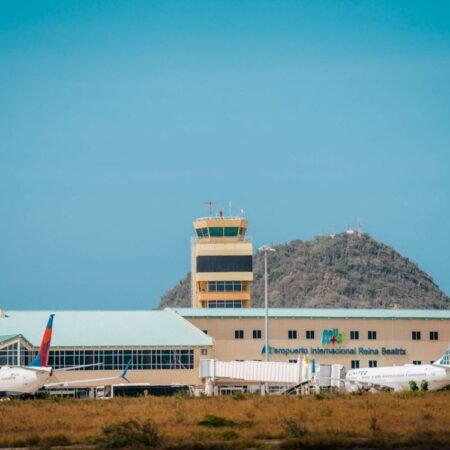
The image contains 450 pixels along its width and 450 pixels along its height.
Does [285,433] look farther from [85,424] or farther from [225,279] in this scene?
[225,279]

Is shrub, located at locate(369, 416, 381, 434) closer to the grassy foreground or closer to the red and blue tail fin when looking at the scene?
the grassy foreground

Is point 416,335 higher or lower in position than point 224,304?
lower

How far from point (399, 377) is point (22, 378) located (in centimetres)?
3135

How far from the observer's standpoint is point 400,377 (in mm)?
110875

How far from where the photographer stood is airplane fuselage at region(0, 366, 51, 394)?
344 feet

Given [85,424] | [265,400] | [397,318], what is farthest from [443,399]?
[397,318]

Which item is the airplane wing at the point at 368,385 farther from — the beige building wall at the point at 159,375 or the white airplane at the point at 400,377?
the beige building wall at the point at 159,375

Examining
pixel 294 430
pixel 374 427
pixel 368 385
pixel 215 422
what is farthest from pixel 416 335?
pixel 294 430

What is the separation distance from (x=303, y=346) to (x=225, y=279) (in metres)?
21.2

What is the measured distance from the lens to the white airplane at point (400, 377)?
353ft

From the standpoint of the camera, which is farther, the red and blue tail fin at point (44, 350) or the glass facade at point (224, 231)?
the glass facade at point (224, 231)

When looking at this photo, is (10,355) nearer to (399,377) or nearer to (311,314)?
(311,314)

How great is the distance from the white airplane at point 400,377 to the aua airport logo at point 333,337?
2017 centimetres

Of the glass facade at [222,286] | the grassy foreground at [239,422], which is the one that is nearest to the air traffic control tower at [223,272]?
the glass facade at [222,286]
